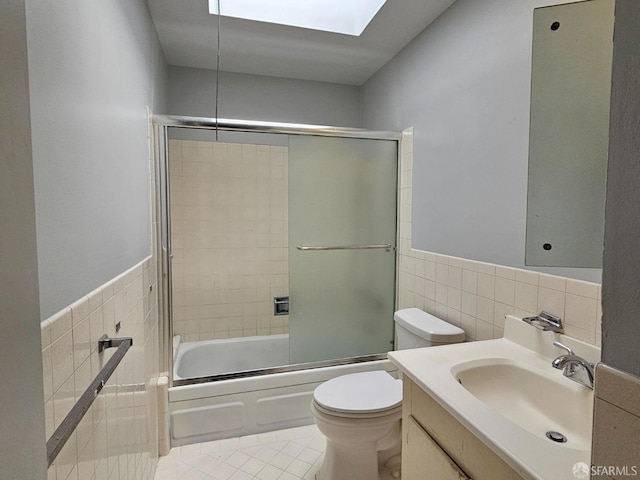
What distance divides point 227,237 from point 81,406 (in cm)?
220

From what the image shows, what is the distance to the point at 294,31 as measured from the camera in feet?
6.79

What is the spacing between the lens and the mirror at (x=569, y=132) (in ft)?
2.77

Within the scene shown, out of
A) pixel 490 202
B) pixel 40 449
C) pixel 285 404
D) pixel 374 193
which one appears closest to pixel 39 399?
pixel 40 449

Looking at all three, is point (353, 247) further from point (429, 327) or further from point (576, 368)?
point (576, 368)

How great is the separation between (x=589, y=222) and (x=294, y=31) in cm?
191

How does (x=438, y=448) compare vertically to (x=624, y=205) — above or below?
below

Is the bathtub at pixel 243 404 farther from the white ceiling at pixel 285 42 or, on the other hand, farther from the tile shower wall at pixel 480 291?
the white ceiling at pixel 285 42

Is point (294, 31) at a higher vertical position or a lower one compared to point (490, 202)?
higher

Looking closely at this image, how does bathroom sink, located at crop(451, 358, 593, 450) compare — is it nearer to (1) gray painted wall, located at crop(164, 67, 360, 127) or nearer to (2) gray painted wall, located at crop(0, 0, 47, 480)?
(2) gray painted wall, located at crop(0, 0, 47, 480)

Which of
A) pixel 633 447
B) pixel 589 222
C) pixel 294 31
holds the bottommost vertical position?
pixel 633 447

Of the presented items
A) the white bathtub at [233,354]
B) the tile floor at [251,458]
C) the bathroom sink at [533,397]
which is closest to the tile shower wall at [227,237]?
the white bathtub at [233,354]

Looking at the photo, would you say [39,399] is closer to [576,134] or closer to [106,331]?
[106,331]

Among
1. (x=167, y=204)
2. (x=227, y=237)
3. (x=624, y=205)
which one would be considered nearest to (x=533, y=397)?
(x=624, y=205)

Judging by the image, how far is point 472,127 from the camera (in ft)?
5.47
